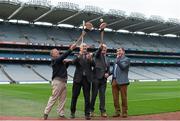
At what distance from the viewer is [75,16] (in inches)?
2461

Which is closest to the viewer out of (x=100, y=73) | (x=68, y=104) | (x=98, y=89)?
(x=100, y=73)

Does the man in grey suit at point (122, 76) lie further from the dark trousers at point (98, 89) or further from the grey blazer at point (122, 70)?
the dark trousers at point (98, 89)

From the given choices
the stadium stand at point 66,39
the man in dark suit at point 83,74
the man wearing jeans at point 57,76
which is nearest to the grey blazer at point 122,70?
the man in dark suit at point 83,74

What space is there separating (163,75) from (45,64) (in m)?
21.9

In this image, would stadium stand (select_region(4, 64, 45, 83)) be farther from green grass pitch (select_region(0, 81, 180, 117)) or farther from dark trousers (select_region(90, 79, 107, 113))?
dark trousers (select_region(90, 79, 107, 113))

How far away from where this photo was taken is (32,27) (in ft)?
217

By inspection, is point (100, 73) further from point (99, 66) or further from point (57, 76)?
point (57, 76)

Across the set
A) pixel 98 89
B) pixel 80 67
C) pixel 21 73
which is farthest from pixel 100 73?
pixel 21 73

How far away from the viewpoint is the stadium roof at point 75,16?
5571 centimetres

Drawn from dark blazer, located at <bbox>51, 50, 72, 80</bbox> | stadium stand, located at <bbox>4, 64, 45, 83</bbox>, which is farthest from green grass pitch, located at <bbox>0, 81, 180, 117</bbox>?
stadium stand, located at <bbox>4, 64, 45, 83</bbox>

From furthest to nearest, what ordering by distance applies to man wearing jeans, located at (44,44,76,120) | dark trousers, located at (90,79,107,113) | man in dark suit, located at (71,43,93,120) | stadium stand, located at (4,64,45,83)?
stadium stand, located at (4,64,45,83)
dark trousers, located at (90,79,107,113)
man in dark suit, located at (71,43,93,120)
man wearing jeans, located at (44,44,76,120)

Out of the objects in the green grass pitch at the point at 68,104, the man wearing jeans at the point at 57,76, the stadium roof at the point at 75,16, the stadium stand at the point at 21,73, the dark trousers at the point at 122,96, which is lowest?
the stadium stand at the point at 21,73

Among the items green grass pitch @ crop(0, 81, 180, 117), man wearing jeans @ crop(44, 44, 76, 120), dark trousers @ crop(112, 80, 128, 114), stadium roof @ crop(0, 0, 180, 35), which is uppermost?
stadium roof @ crop(0, 0, 180, 35)

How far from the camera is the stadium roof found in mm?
55713
